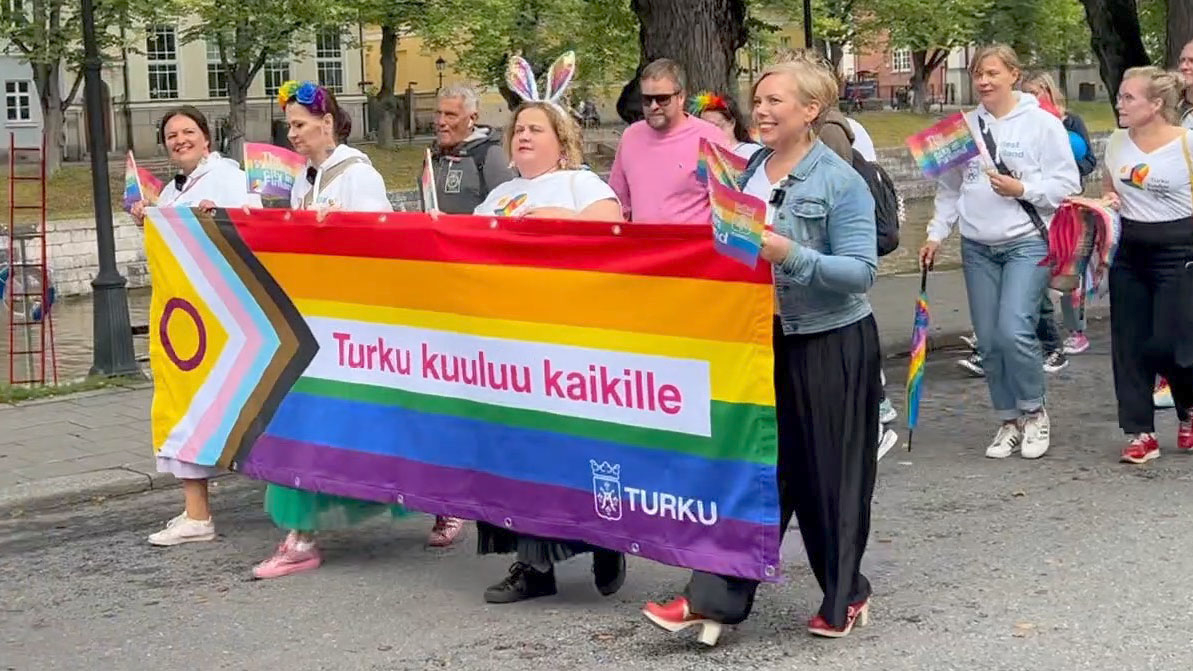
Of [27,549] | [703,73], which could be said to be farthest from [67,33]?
[27,549]

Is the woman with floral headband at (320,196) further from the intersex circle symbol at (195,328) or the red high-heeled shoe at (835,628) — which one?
the red high-heeled shoe at (835,628)

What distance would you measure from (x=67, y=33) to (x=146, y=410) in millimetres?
23909

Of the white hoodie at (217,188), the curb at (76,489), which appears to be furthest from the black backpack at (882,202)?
the curb at (76,489)

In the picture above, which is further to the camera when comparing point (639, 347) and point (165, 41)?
point (165, 41)

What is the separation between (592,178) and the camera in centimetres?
557

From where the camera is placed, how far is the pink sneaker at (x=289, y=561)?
6109 mm

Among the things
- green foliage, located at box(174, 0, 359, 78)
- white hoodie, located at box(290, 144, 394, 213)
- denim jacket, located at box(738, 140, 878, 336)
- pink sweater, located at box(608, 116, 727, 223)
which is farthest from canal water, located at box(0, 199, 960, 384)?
green foliage, located at box(174, 0, 359, 78)

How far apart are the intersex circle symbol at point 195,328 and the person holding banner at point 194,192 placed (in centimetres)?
41

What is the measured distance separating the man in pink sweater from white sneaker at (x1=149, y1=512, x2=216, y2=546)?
252 cm

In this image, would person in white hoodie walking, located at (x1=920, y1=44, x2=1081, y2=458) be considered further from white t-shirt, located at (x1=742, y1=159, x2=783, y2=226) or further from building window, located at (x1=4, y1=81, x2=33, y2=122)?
building window, located at (x1=4, y1=81, x2=33, y2=122)

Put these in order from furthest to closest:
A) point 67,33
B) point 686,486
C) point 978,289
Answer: point 67,33, point 978,289, point 686,486

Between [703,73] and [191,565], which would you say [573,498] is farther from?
[703,73]

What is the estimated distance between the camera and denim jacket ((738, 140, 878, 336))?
4.72 metres

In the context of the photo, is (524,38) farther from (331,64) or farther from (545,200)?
(545,200)
